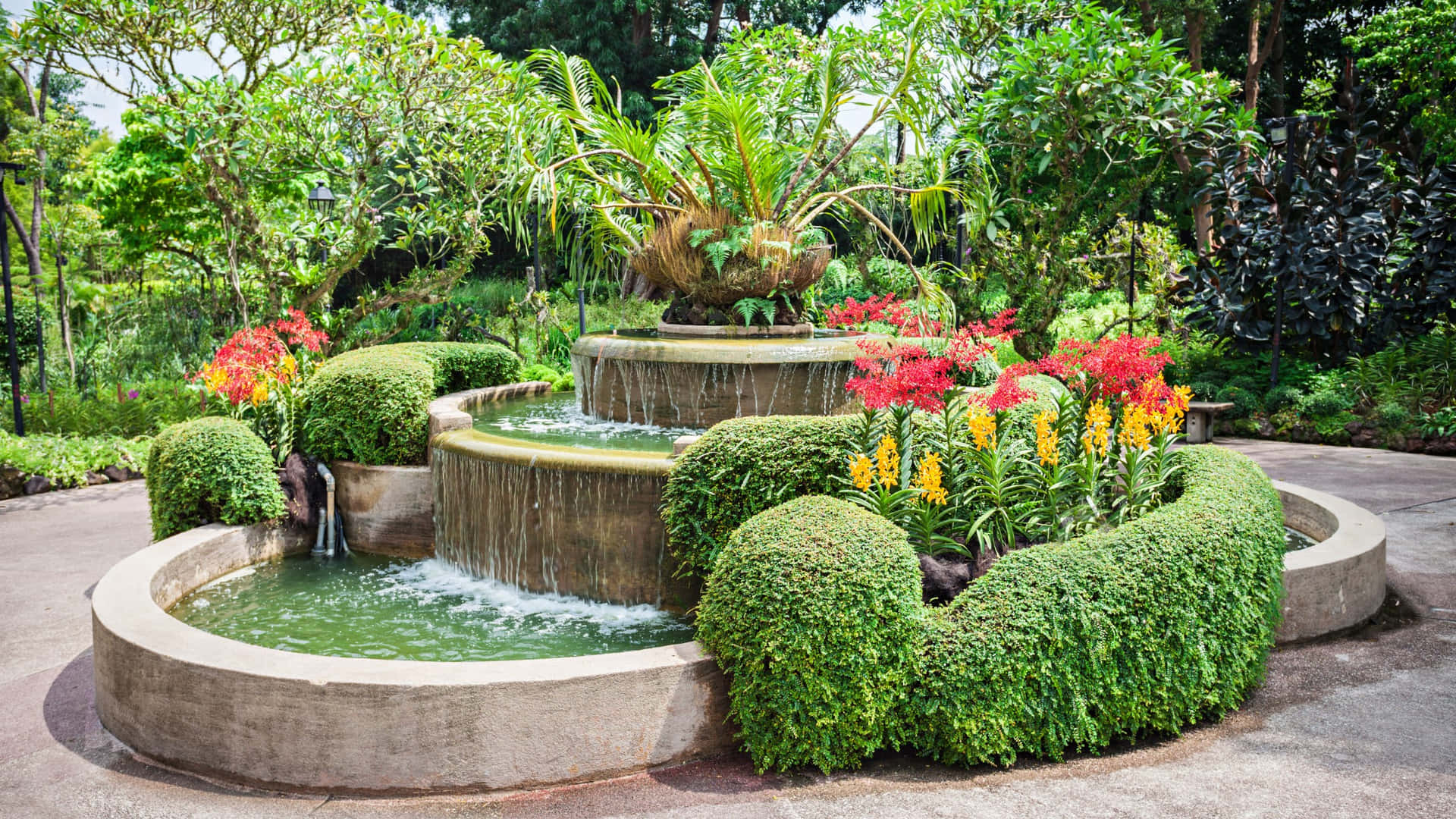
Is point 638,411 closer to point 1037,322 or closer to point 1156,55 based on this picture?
point 1037,322

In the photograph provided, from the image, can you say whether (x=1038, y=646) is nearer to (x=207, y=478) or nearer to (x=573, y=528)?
(x=573, y=528)

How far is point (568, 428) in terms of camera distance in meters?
7.55

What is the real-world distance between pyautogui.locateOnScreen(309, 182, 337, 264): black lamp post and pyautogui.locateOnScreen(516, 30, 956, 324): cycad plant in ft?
18.2

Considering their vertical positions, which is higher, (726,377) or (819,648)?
(726,377)

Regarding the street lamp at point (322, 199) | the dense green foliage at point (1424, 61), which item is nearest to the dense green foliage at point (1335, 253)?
the dense green foliage at point (1424, 61)

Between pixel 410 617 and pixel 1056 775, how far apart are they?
3456mm

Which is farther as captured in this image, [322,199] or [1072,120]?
[322,199]

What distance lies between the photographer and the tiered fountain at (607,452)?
5477 millimetres

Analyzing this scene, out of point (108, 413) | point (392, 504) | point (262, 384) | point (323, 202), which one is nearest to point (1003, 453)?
point (392, 504)

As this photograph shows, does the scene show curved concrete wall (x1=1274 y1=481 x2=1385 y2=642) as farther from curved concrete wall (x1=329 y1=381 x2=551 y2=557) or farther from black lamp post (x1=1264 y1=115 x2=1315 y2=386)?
black lamp post (x1=1264 y1=115 x2=1315 y2=386)

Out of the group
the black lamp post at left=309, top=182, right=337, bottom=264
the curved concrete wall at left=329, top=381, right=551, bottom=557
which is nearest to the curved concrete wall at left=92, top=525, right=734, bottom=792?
the curved concrete wall at left=329, top=381, right=551, bottom=557

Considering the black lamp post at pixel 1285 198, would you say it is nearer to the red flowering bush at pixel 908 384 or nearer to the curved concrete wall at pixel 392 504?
the red flowering bush at pixel 908 384

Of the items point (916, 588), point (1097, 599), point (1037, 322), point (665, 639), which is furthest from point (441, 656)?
point (1037, 322)

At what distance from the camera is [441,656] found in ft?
15.6
